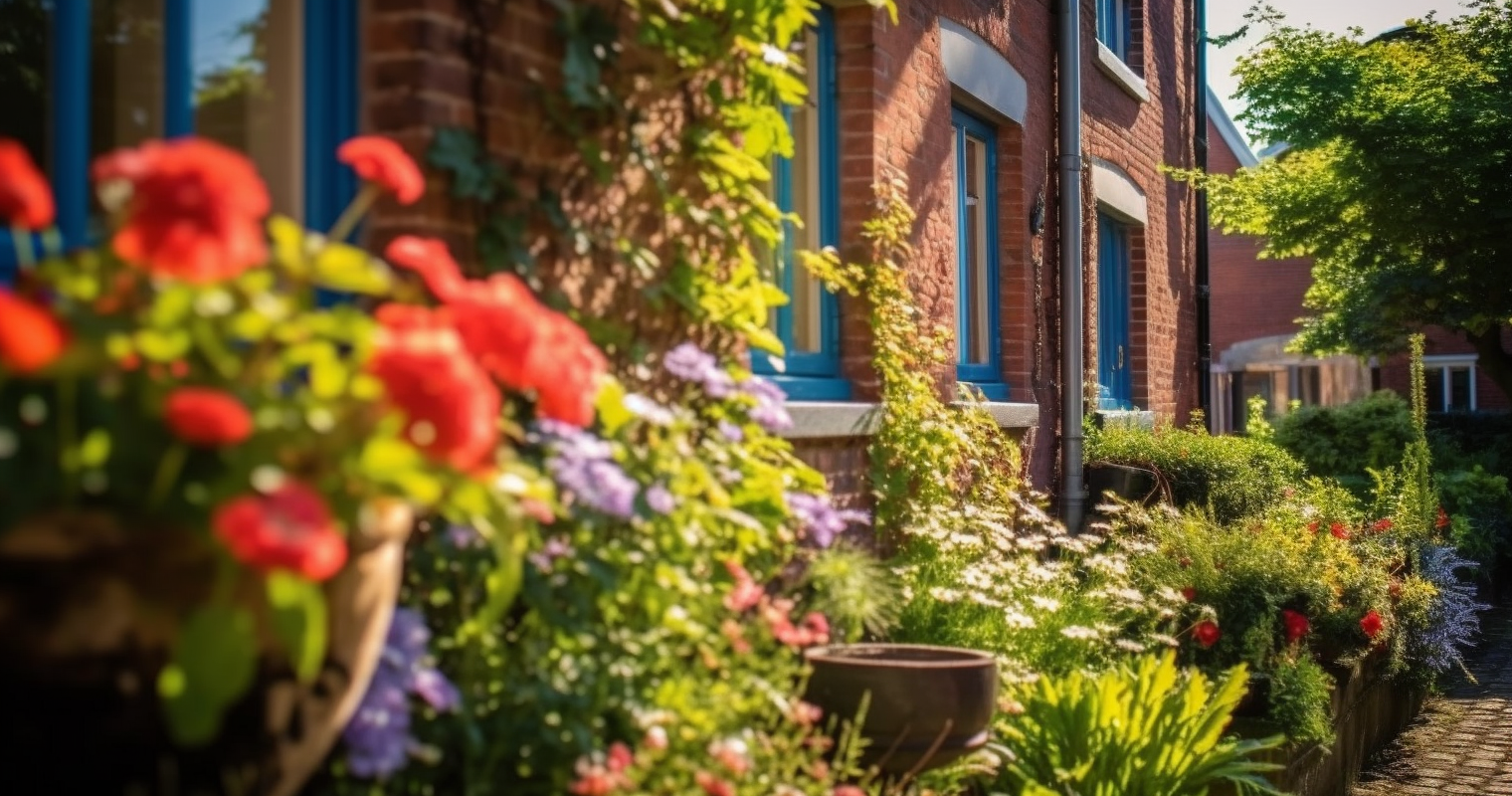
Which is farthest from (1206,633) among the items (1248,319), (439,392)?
(1248,319)

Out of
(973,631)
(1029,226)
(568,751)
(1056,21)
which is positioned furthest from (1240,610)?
(568,751)

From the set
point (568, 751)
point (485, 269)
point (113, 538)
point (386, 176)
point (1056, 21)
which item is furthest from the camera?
point (1056, 21)

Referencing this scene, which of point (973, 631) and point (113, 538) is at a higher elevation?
point (113, 538)

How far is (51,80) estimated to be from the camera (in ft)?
9.95

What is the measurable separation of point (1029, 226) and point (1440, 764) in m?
3.16

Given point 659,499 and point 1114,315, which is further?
point 1114,315

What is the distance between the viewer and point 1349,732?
7.06 meters

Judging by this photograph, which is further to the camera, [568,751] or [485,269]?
[485,269]

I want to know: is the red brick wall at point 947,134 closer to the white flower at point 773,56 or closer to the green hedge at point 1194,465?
the green hedge at point 1194,465

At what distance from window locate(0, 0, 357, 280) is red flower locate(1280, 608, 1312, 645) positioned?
4.44 metres

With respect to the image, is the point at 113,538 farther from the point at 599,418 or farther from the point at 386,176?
the point at 599,418

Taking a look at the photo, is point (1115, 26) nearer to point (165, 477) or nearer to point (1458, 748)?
point (1458, 748)

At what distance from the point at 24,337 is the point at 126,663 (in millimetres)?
441

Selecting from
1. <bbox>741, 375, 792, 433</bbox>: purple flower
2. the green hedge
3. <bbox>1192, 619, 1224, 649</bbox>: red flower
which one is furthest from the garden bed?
<bbox>741, 375, 792, 433</bbox>: purple flower
